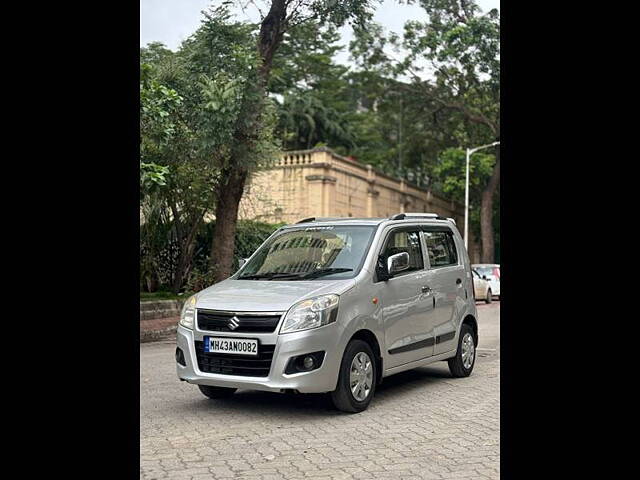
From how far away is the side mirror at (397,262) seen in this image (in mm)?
7499

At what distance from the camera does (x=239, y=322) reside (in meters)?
6.79

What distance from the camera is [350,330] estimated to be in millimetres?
6914

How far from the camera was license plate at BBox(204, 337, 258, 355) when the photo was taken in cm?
668

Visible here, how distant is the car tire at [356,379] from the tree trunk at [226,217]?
9893 mm

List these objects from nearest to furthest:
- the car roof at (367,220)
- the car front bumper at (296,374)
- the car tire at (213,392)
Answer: the car front bumper at (296,374)
the car tire at (213,392)
the car roof at (367,220)

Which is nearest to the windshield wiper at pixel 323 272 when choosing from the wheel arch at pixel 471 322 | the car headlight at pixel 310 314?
the car headlight at pixel 310 314

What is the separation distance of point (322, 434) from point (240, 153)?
33.7 feet

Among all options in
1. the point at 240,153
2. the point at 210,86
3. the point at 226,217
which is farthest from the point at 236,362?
the point at 226,217

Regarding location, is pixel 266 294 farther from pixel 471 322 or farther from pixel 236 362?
pixel 471 322

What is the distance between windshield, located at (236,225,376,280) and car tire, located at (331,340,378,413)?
2.44ft

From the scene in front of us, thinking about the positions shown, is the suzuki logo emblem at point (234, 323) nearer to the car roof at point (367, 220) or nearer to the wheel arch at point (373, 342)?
the wheel arch at point (373, 342)

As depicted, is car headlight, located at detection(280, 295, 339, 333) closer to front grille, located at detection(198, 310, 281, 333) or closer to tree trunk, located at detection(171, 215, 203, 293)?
front grille, located at detection(198, 310, 281, 333)
